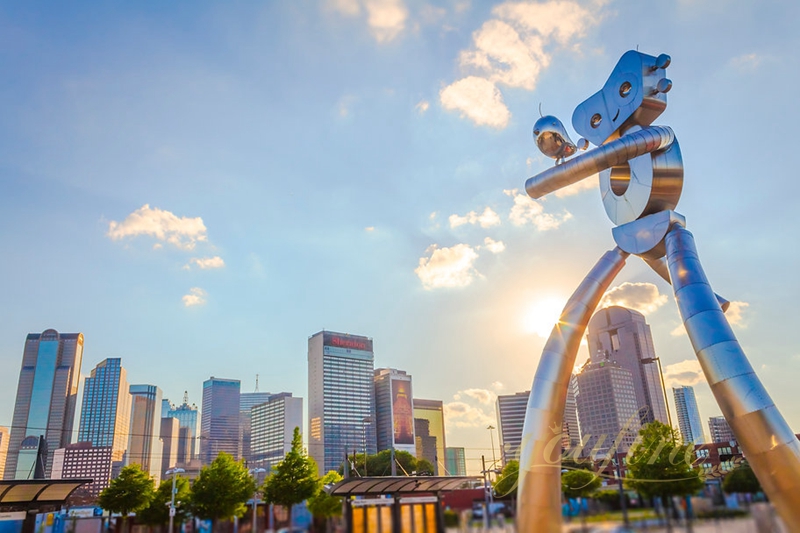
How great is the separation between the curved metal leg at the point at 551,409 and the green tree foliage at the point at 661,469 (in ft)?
17.1

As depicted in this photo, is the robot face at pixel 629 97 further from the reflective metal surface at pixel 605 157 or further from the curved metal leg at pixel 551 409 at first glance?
the curved metal leg at pixel 551 409

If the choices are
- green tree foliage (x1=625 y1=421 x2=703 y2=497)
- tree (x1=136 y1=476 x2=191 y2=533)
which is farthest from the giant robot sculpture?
tree (x1=136 y1=476 x2=191 y2=533)

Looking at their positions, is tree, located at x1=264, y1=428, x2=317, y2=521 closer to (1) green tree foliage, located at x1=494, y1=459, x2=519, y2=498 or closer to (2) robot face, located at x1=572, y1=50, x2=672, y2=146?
(1) green tree foliage, located at x1=494, y1=459, x2=519, y2=498

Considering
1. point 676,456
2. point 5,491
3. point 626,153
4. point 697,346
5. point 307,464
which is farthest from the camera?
point 307,464

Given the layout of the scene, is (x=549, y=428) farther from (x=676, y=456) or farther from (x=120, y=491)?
(x=120, y=491)

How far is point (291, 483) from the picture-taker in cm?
3744

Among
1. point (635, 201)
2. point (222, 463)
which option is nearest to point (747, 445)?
point (635, 201)

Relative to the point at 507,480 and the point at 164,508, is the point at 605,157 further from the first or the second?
the point at 507,480

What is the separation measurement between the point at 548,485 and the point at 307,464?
2336 cm

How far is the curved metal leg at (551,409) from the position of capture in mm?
18344

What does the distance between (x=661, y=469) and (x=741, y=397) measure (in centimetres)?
1568

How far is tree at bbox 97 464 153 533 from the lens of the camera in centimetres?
3862

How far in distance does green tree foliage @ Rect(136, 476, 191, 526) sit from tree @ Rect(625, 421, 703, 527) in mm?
24619

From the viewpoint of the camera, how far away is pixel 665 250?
21094 millimetres
